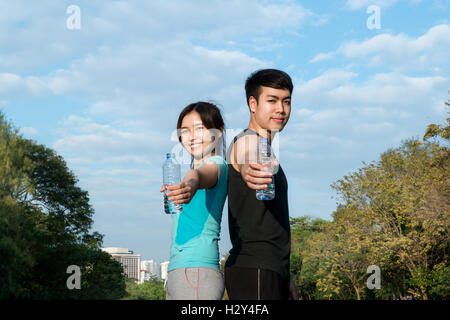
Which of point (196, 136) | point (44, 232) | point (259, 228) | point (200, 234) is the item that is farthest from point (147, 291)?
point (259, 228)

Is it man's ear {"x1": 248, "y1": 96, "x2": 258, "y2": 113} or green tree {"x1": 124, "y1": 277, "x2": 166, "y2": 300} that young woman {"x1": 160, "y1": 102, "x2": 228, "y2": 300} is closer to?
man's ear {"x1": 248, "y1": 96, "x2": 258, "y2": 113}

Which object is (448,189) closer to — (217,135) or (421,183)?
(421,183)

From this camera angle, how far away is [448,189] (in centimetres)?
3178

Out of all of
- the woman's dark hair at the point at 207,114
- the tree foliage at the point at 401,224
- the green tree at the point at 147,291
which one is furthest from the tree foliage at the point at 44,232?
the green tree at the point at 147,291


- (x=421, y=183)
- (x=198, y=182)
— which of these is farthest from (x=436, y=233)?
(x=198, y=182)

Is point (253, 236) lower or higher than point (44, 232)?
lower

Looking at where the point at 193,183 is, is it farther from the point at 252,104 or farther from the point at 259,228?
the point at 252,104

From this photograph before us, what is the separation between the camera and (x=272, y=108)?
4.66 m

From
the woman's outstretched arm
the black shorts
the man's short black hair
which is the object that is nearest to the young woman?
the woman's outstretched arm

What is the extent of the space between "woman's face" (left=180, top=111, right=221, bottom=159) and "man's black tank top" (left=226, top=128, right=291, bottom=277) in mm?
307

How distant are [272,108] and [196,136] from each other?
26.5 inches

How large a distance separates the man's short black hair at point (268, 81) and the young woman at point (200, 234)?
2.00 ft
